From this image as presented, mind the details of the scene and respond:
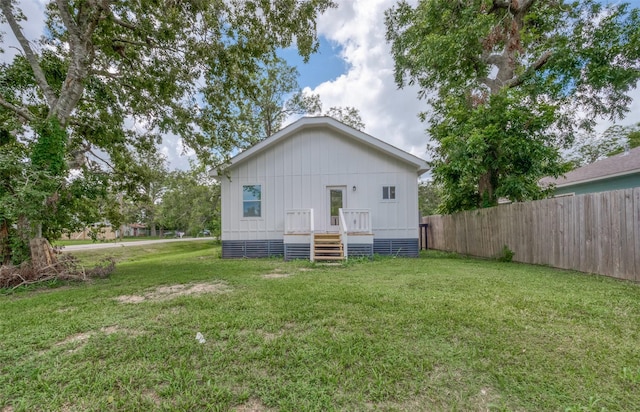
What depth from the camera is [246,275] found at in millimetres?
5984

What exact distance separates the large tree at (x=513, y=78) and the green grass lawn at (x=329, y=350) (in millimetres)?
4774

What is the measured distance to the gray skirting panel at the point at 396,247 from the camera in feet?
30.6

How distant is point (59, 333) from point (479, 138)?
9402mm

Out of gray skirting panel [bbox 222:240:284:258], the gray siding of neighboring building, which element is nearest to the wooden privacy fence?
the gray siding of neighboring building

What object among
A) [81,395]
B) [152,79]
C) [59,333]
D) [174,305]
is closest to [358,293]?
[174,305]

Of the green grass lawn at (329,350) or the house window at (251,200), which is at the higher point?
the house window at (251,200)

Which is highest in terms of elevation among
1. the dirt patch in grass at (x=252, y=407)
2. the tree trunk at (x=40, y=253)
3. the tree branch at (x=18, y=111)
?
the tree branch at (x=18, y=111)

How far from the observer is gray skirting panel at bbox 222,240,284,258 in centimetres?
972

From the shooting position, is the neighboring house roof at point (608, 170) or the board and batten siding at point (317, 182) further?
the neighboring house roof at point (608, 170)

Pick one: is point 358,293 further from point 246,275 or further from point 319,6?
point 319,6

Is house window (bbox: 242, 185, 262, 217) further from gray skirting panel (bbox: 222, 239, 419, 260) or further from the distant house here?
the distant house

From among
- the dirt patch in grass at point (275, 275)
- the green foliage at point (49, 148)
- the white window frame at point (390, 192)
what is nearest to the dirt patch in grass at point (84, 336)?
the dirt patch in grass at point (275, 275)

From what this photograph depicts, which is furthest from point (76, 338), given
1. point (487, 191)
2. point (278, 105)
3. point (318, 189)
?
point (278, 105)

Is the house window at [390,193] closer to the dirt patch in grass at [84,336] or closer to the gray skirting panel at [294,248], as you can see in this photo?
the gray skirting panel at [294,248]
